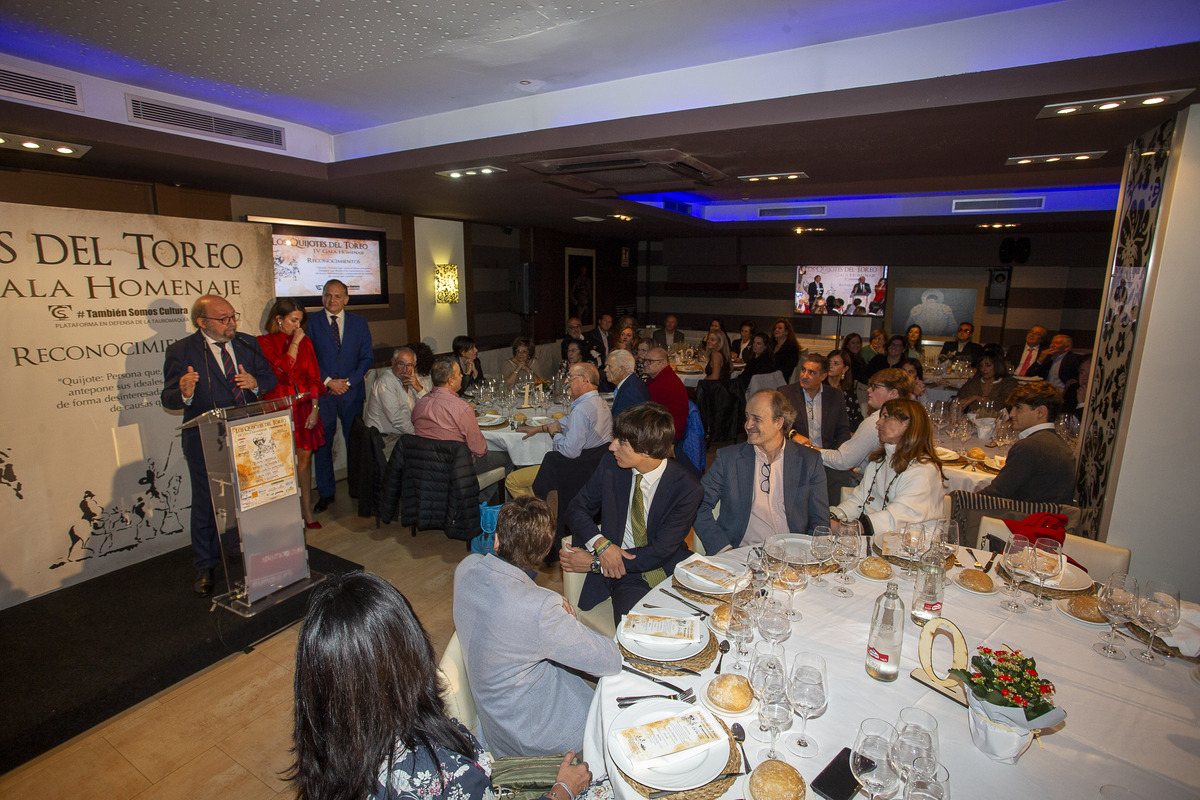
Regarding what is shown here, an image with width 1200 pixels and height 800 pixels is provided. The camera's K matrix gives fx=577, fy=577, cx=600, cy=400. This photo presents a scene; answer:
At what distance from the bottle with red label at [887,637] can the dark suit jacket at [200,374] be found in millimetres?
3967

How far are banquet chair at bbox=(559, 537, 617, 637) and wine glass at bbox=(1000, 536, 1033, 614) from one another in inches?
64.4

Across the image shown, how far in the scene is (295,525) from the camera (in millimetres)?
3699

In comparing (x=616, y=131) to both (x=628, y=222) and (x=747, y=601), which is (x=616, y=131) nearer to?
(x=747, y=601)

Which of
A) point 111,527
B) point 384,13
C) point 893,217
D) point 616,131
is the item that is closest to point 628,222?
point 893,217

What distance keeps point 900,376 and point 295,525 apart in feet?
13.5

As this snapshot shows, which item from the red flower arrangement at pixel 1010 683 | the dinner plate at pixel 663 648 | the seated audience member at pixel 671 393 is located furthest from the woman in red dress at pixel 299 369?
the red flower arrangement at pixel 1010 683

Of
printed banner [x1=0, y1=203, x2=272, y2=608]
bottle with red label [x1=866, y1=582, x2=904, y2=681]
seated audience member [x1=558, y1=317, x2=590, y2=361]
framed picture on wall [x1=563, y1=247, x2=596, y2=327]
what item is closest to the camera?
bottle with red label [x1=866, y1=582, x2=904, y2=681]

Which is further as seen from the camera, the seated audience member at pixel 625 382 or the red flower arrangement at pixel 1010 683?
the seated audience member at pixel 625 382

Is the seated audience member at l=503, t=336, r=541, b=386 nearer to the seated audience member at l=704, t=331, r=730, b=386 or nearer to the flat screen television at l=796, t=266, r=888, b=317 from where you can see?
the seated audience member at l=704, t=331, r=730, b=386

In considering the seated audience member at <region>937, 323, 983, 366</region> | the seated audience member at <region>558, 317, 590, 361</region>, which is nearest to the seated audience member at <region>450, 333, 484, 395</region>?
the seated audience member at <region>558, 317, 590, 361</region>

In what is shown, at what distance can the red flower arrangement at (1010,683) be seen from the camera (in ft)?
4.90

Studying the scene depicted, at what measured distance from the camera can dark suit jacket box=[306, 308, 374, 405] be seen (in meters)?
5.49

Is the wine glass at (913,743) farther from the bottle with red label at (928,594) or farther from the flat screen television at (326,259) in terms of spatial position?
the flat screen television at (326,259)

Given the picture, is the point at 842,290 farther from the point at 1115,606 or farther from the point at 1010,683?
the point at 1010,683
